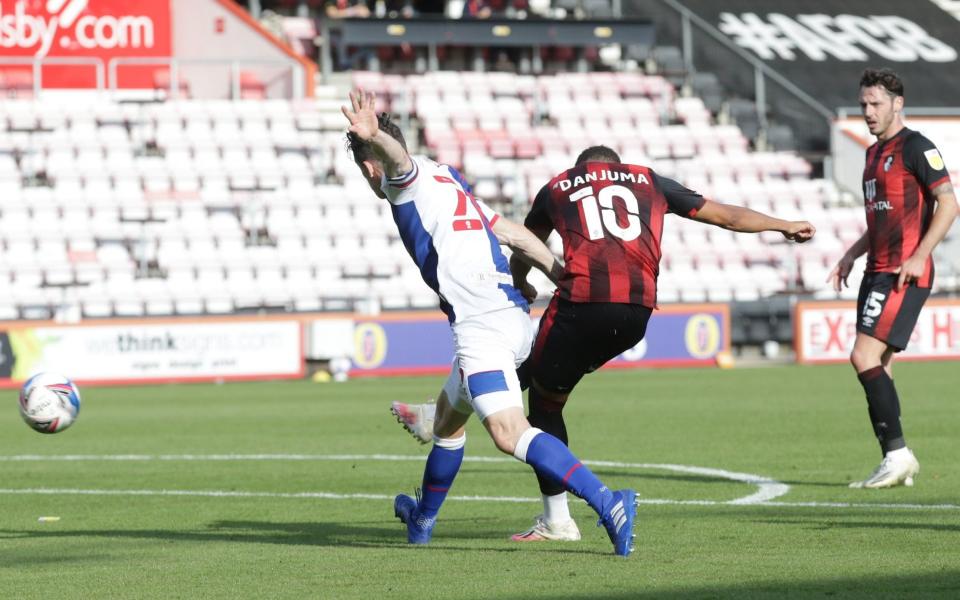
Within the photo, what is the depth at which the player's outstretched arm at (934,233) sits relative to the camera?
9.41 metres

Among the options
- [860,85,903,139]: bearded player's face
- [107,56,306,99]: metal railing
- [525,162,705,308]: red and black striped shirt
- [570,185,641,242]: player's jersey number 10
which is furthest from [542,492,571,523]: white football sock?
[107,56,306,99]: metal railing

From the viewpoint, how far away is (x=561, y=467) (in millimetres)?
6766

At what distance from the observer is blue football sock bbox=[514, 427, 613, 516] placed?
6.67m

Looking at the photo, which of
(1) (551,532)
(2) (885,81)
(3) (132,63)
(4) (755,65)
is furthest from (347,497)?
(4) (755,65)

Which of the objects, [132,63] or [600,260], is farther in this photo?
[132,63]

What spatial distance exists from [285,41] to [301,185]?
524 centimetres

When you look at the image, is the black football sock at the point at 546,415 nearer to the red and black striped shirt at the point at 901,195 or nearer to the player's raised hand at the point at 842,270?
the player's raised hand at the point at 842,270

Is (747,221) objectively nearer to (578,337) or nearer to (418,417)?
(578,337)

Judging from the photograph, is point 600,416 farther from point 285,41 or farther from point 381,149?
point 285,41

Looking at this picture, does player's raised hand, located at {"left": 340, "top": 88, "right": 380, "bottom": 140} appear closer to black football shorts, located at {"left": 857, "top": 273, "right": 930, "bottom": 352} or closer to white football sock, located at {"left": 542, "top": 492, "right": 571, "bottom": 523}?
Answer: white football sock, located at {"left": 542, "top": 492, "right": 571, "bottom": 523}

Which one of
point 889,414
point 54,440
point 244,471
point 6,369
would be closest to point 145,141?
point 6,369

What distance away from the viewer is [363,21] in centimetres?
3581

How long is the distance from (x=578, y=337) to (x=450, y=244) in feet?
2.49

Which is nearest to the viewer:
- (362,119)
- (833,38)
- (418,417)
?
(362,119)
